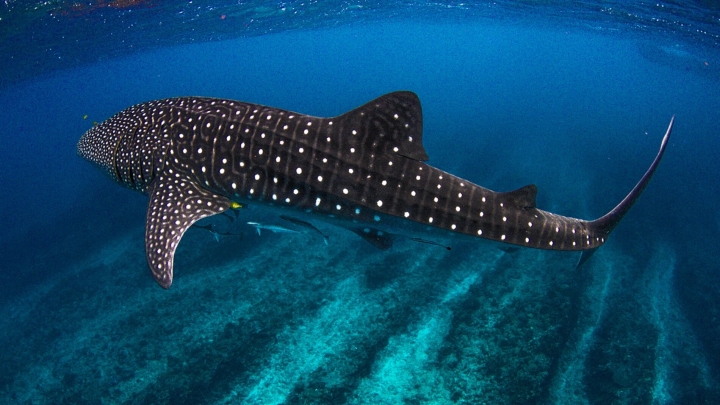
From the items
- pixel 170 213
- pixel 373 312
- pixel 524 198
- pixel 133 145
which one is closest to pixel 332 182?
pixel 170 213


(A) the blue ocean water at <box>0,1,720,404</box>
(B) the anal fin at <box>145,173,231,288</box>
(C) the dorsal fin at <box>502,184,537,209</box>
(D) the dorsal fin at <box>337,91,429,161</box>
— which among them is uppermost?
(D) the dorsal fin at <box>337,91,429,161</box>

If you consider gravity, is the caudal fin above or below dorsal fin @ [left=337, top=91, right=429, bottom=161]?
below

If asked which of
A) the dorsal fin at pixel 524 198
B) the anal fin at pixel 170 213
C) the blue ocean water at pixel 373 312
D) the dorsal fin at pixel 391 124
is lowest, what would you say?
the blue ocean water at pixel 373 312

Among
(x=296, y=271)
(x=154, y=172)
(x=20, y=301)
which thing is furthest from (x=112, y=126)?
(x=20, y=301)

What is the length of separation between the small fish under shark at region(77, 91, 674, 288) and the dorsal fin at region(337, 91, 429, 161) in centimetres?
1

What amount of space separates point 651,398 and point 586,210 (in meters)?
11.5

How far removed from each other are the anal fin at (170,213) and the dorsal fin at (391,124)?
2211 millimetres

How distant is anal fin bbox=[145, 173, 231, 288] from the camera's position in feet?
15.0

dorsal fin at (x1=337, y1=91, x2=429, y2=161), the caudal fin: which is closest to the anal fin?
dorsal fin at (x1=337, y1=91, x2=429, y2=161)

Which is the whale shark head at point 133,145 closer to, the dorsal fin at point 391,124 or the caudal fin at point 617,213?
the dorsal fin at point 391,124

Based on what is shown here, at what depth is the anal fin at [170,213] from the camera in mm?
4570

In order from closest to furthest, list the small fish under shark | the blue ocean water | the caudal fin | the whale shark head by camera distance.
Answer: the small fish under shark < the caudal fin < the whale shark head < the blue ocean water

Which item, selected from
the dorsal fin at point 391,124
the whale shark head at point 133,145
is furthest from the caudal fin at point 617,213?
the whale shark head at point 133,145

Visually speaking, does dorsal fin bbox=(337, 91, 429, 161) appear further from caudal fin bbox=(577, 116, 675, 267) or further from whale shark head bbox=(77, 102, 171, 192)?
whale shark head bbox=(77, 102, 171, 192)
